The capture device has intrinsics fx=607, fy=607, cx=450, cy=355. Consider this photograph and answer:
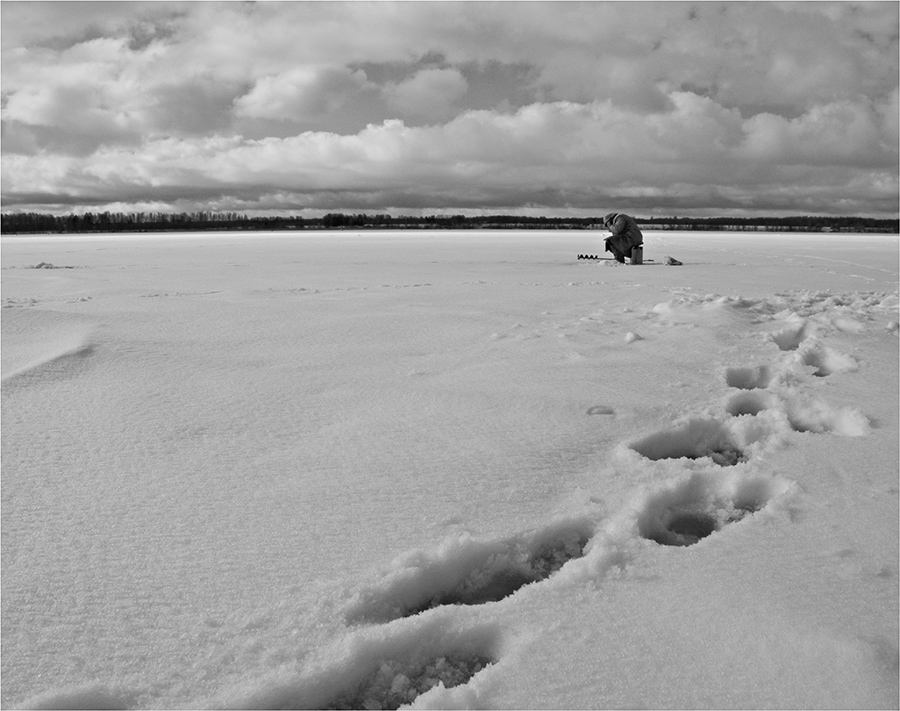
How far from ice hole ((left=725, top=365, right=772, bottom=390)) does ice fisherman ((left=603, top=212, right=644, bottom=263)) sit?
336 inches

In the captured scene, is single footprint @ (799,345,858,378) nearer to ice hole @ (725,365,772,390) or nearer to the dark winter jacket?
ice hole @ (725,365,772,390)

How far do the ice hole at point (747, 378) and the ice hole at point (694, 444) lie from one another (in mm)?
755

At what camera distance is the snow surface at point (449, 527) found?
1121 mm

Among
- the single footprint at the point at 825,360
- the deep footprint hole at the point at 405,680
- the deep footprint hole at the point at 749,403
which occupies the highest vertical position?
the single footprint at the point at 825,360

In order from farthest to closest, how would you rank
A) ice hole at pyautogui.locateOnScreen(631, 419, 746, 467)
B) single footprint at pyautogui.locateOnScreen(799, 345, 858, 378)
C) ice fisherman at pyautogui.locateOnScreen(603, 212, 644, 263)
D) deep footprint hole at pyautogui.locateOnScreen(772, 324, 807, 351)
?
ice fisherman at pyautogui.locateOnScreen(603, 212, 644, 263) → deep footprint hole at pyautogui.locateOnScreen(772, 324, 807, 351) → single footprint at pyautogui.locateOnScreen(799, 345, 858, 378) → ice hole at pyautogui.locateOnScreen(631, 419, 746, 467)

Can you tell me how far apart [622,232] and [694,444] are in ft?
32.3

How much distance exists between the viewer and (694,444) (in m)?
2.24

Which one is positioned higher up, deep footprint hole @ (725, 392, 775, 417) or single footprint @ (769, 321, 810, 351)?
single footprint @ (769, 321, 810, 351)

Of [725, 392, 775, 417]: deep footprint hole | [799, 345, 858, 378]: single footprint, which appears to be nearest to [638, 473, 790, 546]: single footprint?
[725, 392, 775, 417]: deep footprint hole

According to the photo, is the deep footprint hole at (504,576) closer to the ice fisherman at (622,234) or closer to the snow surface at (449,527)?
the snow surface at (449,527)

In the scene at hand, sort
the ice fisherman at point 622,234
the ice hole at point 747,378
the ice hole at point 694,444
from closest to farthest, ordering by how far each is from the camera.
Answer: the ice hole at point 694,444 → the ice hole at point 747,378 → the ice fisherman at point 622,234

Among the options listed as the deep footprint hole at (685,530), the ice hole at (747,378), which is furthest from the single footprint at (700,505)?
the ice hole at (747,378)

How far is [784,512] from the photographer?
5.40 ft

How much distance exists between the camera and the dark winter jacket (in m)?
11.2
